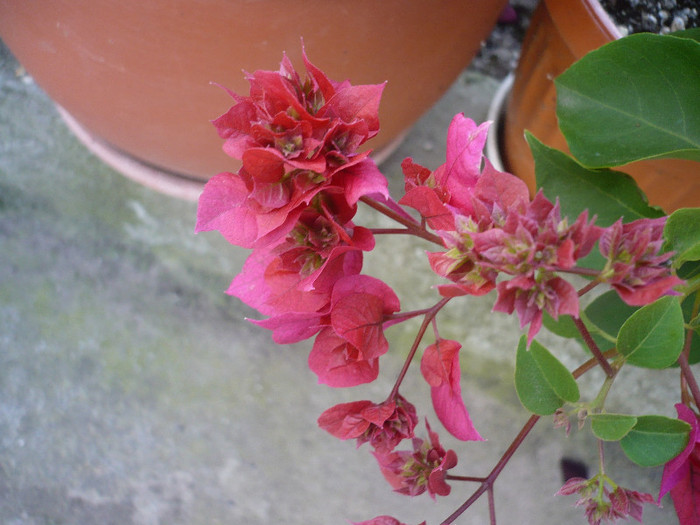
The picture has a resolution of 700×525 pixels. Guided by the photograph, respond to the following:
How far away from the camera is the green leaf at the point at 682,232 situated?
421 millimetres

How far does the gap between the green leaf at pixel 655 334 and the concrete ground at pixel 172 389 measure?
0.49 metres

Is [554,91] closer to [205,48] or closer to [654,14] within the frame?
[654,14]

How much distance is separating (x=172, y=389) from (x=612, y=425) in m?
0.65

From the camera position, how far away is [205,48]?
63cm

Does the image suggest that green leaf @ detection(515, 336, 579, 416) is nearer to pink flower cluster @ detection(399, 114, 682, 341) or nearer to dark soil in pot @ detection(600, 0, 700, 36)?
pink flower cluster @ detection(399, 114, 682, 341)

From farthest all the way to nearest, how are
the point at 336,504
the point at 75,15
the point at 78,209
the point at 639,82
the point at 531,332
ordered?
the point at 78,209, the point at 336,504, the point at 75,15, the point at 639,82, the point at 531,332

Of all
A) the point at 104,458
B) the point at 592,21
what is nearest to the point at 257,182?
the point at 592,21

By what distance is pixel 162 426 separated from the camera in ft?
2.78

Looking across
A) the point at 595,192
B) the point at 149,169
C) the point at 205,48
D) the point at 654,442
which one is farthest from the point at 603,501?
the point at 149,169

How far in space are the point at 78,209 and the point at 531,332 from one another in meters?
0.85

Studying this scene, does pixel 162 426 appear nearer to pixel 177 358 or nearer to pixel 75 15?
pixel 177 358

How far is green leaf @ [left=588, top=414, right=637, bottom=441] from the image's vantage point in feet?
1.19

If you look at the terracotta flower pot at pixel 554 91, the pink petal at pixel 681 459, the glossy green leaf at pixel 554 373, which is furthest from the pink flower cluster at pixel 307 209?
the terracotta flower pot at pixel 554 91

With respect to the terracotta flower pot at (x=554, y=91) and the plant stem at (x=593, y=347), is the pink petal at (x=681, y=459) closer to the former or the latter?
the plant stem at (x=593, y=347)
